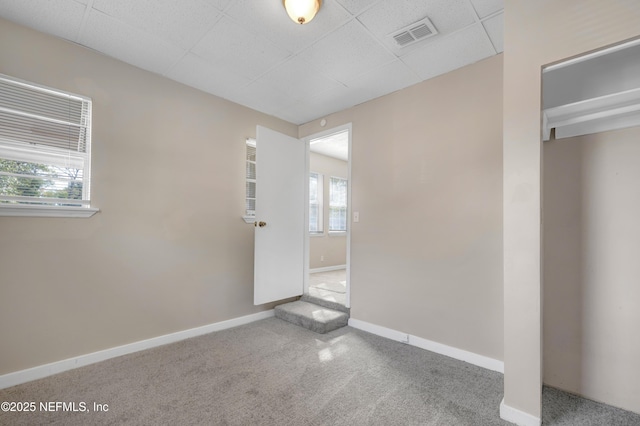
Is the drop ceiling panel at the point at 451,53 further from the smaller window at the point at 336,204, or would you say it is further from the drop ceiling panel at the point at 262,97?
the smaller window at the point at 336,204

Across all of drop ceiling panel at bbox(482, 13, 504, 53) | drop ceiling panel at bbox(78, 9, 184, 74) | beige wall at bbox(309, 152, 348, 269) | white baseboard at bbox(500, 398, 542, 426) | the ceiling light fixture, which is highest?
drop ceiling panel at bbox(78, 9, 184, 74)

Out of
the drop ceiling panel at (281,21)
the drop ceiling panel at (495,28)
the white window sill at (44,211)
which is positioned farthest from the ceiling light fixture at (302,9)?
the white window sill at (44,211)

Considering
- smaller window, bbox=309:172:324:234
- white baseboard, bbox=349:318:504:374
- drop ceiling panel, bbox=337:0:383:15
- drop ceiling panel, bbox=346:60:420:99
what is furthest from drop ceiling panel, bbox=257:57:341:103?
smaller window, bbox=309:172:324:234

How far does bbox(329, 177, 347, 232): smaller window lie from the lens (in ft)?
21.4

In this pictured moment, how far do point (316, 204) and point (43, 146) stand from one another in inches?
181

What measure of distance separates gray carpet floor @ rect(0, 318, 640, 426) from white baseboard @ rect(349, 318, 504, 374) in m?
0.08

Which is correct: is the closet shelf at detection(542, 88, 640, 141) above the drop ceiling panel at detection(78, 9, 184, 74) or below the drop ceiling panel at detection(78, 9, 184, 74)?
below

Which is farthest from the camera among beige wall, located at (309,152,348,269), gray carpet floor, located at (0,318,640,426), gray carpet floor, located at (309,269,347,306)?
beige wall, located at (309,152,348,269)

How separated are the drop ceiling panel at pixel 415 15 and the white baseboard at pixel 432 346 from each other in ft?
8.51

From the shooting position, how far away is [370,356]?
2514 mm

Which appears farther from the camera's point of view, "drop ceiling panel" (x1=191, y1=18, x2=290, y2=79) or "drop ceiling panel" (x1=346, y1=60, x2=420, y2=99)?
"drop ceiling panel" (x1=346, y1=60, x2=420, y2=99)

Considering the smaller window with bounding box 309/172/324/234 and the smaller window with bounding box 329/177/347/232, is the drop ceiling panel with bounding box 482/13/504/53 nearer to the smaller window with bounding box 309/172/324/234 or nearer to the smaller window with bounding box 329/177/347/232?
the smaller window with bounding box 309/172/324/234

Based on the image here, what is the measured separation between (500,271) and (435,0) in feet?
6.65

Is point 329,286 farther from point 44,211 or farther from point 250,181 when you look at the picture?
point 44,211
